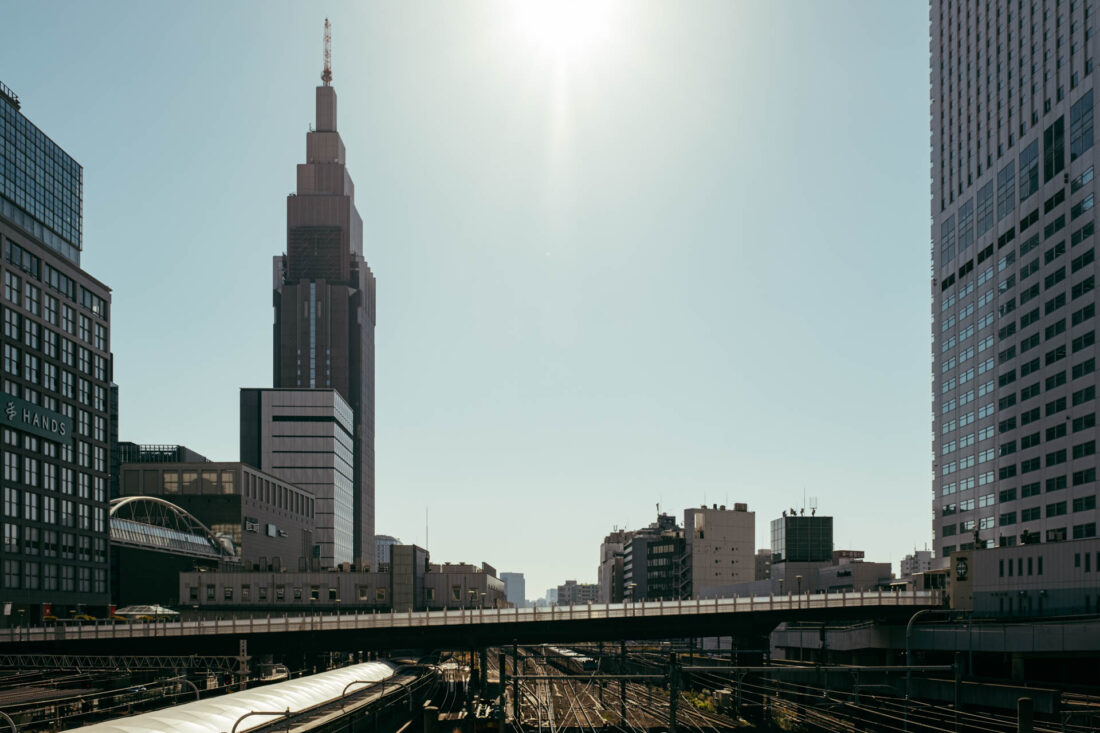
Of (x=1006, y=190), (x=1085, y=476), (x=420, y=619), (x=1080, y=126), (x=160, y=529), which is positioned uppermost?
(x=1080, y=126)

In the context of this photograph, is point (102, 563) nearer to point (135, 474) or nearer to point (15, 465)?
point (15, 465)

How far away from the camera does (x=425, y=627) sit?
96.7 metres

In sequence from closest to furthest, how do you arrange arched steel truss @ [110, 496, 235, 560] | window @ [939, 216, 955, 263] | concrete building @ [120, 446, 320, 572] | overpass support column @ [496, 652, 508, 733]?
overpass support column @ [496, 652, 508, 733] < arched steel truss @ [110, 496, 235, 560] < window @ [939, 216, 955, 263] < concrete building @ [120, 446, 320, 572]

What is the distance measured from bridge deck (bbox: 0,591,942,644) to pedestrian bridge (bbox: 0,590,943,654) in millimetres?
88

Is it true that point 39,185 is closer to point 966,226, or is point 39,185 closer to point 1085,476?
point 966,226

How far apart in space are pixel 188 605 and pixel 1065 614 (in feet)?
369

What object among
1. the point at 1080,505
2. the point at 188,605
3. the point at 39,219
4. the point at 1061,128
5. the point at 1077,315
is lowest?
the point at 188,605

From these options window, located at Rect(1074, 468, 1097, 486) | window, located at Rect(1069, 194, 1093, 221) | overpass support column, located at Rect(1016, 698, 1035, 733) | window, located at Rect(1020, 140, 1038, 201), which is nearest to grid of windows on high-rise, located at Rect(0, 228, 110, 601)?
overpass support column, located at Rect(1016, 698, 1035, 733)

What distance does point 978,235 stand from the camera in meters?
145

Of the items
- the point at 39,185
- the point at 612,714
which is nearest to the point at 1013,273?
the point at 612,714

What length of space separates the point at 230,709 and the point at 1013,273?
113m

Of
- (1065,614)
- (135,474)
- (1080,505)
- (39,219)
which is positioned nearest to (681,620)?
(1065,614)

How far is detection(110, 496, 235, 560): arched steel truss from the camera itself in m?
153

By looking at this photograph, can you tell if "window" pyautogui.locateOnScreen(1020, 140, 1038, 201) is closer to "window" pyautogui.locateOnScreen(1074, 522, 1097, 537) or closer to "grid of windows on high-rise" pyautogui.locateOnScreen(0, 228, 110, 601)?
"window" pyautogui.locateOnScreen(1074, 522, 1097, 537)
